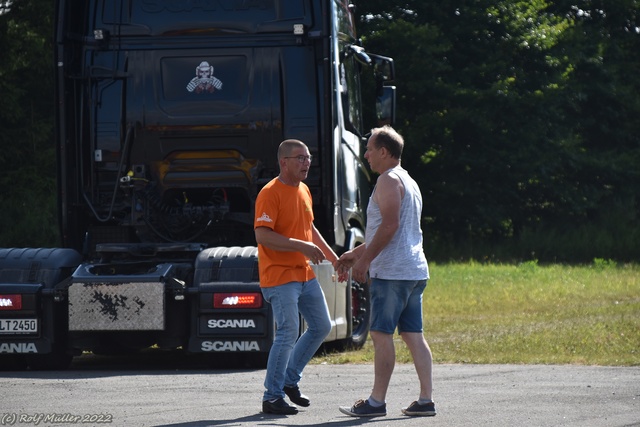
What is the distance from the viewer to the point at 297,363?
367 inches

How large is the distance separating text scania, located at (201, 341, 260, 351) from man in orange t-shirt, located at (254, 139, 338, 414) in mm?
2734

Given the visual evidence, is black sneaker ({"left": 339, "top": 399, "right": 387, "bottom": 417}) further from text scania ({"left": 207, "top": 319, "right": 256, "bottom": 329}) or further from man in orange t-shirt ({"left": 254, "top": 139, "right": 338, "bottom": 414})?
text scania ({"left": 207, "top": 319, "right": 256, "bottom": 329})

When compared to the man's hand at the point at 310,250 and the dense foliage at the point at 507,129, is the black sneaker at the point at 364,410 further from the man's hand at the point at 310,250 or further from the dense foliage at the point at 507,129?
the dense foliage at the point at 507,129

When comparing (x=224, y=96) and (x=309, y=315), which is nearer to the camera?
(x=309, y=315)

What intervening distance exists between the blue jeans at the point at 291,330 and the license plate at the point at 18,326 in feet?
12.2

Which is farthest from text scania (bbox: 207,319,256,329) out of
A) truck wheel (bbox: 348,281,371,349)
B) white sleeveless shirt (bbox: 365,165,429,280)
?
white sleeveless shirt (bbox: 365,165,429,280)

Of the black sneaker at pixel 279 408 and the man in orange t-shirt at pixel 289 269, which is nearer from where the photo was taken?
the black sneaker at pixel 279 408

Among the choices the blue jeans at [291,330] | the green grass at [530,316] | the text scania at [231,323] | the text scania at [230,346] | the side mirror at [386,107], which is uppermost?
the side mirror at [386,107]

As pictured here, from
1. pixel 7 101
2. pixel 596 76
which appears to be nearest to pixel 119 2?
pixel 7 101

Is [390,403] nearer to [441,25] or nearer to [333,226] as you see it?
[333,226]

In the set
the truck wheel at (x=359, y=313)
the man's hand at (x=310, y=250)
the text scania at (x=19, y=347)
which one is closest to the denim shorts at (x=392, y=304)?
the man's hand at (x=310, y=250)

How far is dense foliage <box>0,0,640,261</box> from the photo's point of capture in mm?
38531

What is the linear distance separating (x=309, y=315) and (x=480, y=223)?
30598mm

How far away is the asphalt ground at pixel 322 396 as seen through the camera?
853cm
